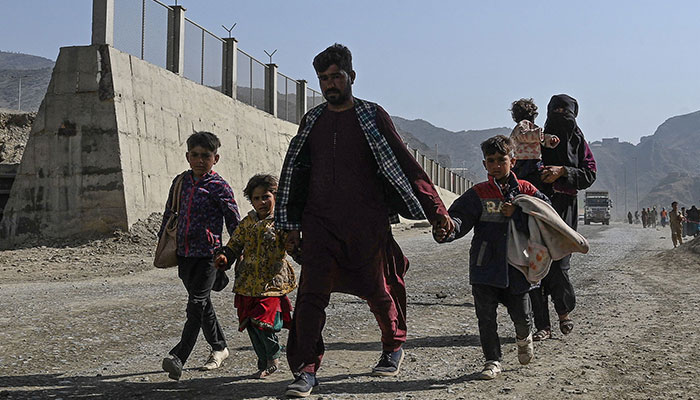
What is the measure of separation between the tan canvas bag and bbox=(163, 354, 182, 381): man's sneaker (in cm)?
64

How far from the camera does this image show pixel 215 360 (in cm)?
516

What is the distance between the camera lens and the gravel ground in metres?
4.53

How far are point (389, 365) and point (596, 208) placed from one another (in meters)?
60.6

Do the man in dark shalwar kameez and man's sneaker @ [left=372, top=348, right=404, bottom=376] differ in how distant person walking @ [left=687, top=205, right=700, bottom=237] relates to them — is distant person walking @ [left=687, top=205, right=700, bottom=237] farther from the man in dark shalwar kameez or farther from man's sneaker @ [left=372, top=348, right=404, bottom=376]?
the man in dark shalwar kameez

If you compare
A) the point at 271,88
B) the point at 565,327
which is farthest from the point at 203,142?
the point at 271,88

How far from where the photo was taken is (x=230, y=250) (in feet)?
16.1

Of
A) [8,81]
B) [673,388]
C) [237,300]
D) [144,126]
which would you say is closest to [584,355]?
[673,388]

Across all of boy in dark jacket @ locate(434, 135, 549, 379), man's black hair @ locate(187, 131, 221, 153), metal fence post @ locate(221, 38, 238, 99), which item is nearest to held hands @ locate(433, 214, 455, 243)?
boy in dark jacket @ locate(434, 135, 549, 379)

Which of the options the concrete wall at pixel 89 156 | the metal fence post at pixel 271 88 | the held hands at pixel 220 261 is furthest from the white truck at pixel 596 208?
the held hands at pixel 220 261

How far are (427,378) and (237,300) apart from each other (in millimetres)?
1301

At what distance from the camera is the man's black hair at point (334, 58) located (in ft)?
15.3

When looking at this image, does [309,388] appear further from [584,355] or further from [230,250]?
[584,355]

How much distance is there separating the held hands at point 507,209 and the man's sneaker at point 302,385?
5.31ft

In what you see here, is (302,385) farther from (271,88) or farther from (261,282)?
(271,88)
